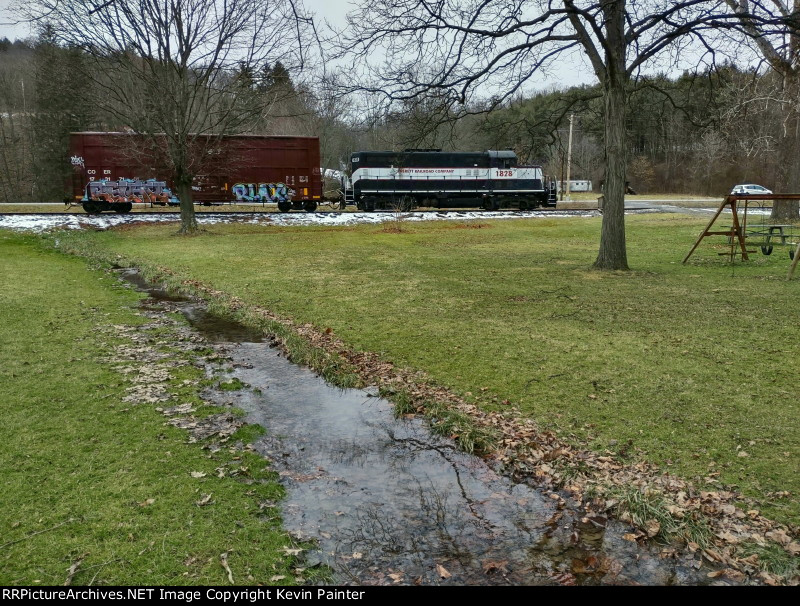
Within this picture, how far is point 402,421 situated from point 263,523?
86.9 inches

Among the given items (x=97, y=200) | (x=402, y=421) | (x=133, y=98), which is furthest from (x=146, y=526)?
(x=97, y=200)

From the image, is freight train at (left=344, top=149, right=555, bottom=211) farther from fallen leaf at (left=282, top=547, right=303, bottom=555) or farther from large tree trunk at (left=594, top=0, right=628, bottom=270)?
fallen leaf at (left=282, top=547, right=303, bottom=555)

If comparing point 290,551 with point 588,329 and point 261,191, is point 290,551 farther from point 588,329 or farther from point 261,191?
point 261,191

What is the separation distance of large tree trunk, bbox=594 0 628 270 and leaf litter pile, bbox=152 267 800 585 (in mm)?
8544

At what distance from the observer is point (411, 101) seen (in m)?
12.3

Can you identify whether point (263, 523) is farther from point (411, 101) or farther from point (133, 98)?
point (133, 98)

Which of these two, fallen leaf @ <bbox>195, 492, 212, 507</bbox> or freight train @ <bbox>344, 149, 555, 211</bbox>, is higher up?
freight train @ <bbox>344, 149, 555, 211</bbox>

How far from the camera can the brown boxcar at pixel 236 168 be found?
95.7 feet

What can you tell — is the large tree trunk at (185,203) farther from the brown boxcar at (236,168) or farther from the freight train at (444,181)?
the freight train at (444,181)

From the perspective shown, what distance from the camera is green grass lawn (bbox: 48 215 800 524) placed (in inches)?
196

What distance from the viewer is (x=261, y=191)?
32531 millimetres

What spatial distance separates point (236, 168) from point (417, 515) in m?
29.5

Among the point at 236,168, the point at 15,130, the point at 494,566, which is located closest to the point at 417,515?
the point at 494,566

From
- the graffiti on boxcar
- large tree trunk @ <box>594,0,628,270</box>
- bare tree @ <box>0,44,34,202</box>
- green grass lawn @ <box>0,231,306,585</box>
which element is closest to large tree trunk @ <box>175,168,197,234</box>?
the graffiti on boxcar
